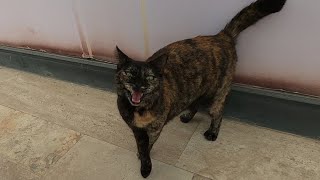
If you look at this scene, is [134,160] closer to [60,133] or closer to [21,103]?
[60,133]

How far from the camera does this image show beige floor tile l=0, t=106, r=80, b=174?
1.96 metres

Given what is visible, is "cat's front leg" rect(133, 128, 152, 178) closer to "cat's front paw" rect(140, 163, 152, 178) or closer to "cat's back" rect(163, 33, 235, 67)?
"cat's front paw" rect(140, 163, 152, 178)

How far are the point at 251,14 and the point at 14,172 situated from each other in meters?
1.65

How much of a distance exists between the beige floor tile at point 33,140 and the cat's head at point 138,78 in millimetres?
773

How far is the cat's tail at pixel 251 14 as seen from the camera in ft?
5.43

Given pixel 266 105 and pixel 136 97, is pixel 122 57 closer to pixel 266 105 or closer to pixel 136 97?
pixel 136 97

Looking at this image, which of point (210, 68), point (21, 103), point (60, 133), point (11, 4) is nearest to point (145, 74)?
point (210, 68)

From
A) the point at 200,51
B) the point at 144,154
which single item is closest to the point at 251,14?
the point at 200,51

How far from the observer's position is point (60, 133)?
7.14 ft

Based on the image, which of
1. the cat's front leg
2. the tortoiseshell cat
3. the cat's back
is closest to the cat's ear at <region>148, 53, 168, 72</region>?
the tortoiseshell cat

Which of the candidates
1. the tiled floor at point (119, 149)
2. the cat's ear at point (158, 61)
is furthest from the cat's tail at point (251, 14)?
the tiled floor at point (119, 149)

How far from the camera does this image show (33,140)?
212 centimetres

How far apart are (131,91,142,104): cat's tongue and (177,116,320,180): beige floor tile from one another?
58cm

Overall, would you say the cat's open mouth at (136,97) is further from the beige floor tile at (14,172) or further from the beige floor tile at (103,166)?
the beige floor tile at (14,172)
